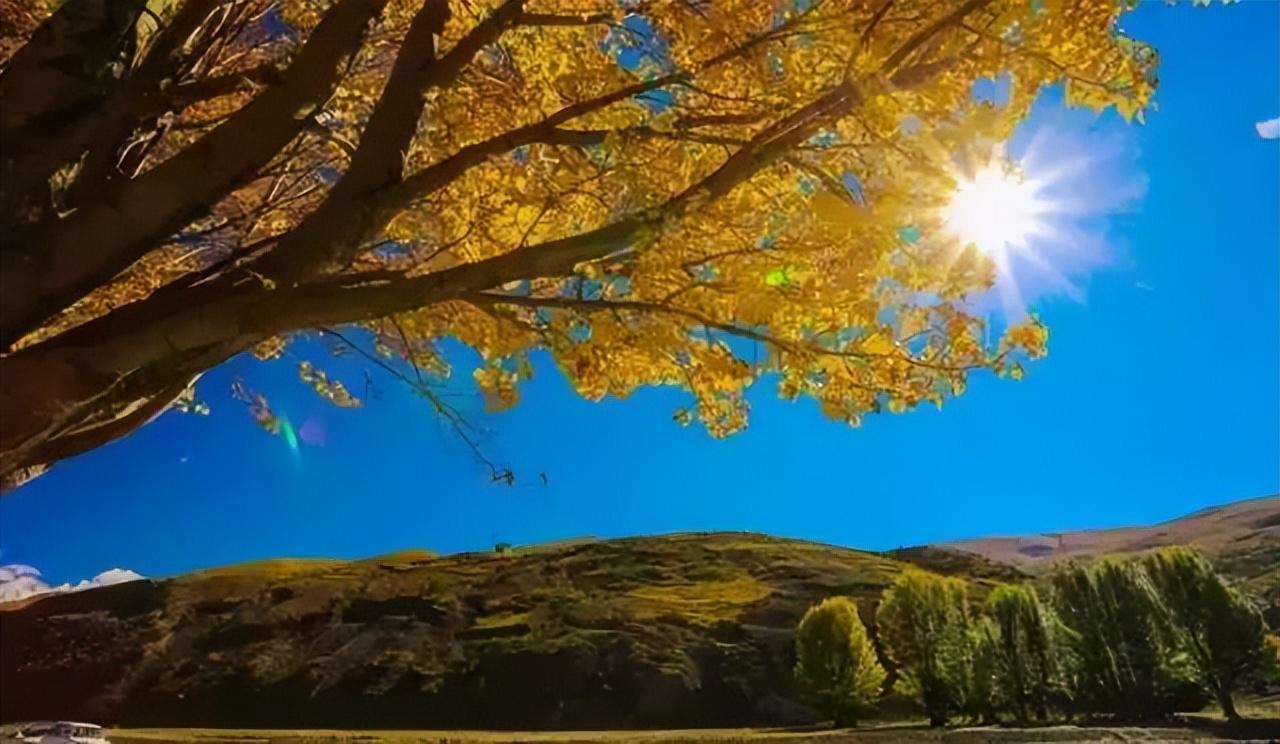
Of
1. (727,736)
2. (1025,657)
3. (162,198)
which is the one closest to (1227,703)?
(1025,657)

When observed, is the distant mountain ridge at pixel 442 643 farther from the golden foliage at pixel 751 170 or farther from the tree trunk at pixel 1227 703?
the golden foliage at pixel 751 170

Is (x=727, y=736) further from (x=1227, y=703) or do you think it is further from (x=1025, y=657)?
(x=1227, y=703)

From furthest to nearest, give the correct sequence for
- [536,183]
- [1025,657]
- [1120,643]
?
[1025,657] < [1120,643] < [536,183]

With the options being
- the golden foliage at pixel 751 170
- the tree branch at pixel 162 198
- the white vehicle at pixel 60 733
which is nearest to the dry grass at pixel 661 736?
the white vehicle at pixel 60 733

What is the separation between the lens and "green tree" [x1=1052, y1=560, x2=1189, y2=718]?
50.0 feet

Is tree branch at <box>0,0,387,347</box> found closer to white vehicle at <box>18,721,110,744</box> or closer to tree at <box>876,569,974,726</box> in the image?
white vehicle at <box>18,721,110,744</box>

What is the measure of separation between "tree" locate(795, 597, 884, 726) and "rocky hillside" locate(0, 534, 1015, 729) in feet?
2.50

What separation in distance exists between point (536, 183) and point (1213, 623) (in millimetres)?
16424

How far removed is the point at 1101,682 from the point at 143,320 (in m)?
18.9

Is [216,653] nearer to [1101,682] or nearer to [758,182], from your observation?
[1101,682]

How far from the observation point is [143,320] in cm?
147

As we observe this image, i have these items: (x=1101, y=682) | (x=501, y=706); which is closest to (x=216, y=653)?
(x=501, y=706)

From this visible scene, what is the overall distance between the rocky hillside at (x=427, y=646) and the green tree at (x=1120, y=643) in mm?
3759

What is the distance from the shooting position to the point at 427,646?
21734 millimetres
